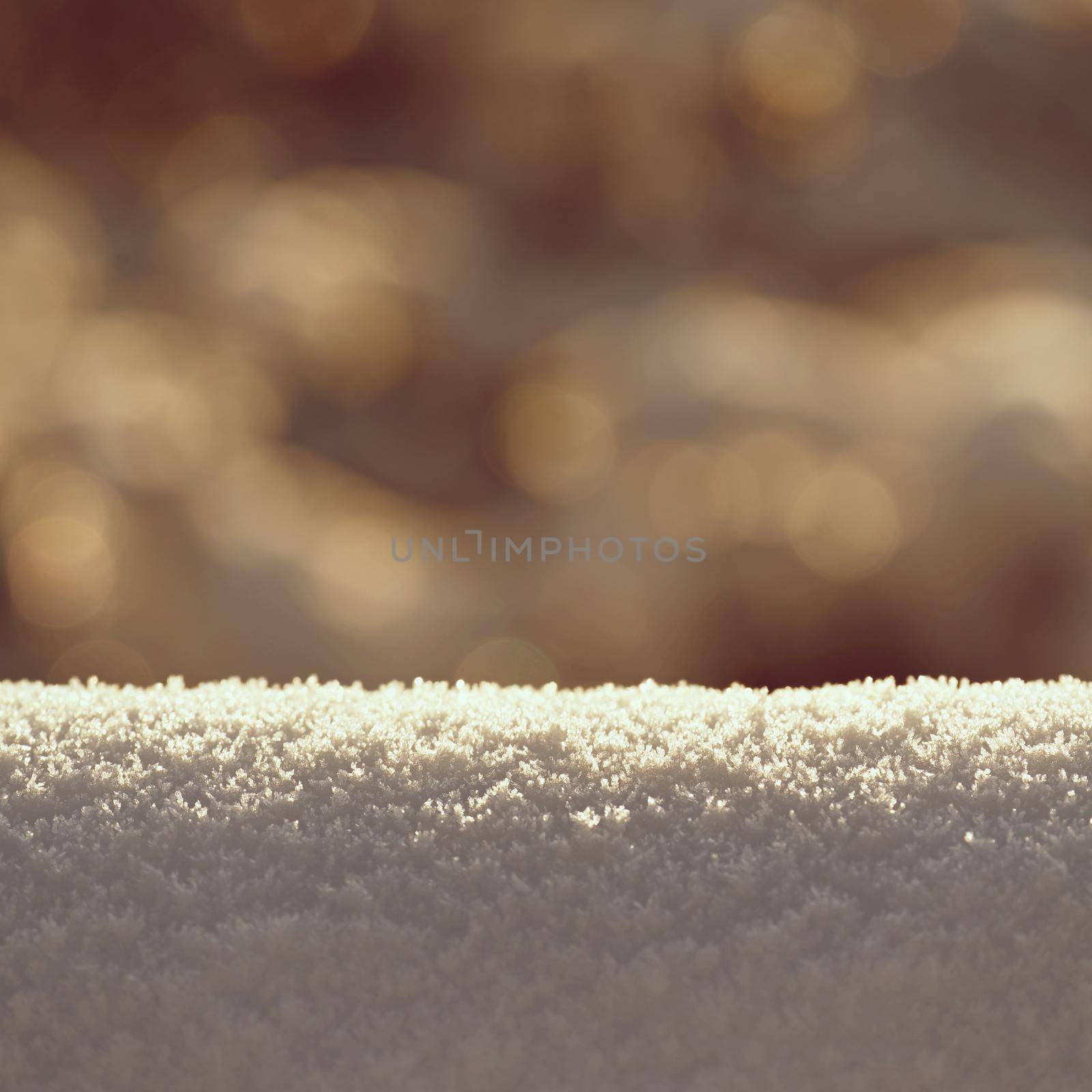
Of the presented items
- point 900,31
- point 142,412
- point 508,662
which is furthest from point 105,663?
point 900,31

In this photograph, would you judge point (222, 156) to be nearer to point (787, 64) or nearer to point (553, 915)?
point (787, 64)

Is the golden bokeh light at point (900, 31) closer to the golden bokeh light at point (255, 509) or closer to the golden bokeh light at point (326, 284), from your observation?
the golden bokeh light at point (326, 284)

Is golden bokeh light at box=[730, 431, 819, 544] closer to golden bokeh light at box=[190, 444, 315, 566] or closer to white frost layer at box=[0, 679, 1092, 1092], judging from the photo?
golden bokeh light at box=[190, 444, 315, 566]

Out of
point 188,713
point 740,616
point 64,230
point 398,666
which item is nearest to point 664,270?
point 740,616

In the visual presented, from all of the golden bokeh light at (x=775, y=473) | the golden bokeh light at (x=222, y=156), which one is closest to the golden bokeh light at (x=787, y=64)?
the golden bokeh light at (x=775, y=473)

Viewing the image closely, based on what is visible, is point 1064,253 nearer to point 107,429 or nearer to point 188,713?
point 107,429

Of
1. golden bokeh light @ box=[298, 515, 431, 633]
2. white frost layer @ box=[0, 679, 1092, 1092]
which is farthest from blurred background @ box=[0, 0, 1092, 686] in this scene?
white frost layer @ box=[0, 679, 1092, 1092]
